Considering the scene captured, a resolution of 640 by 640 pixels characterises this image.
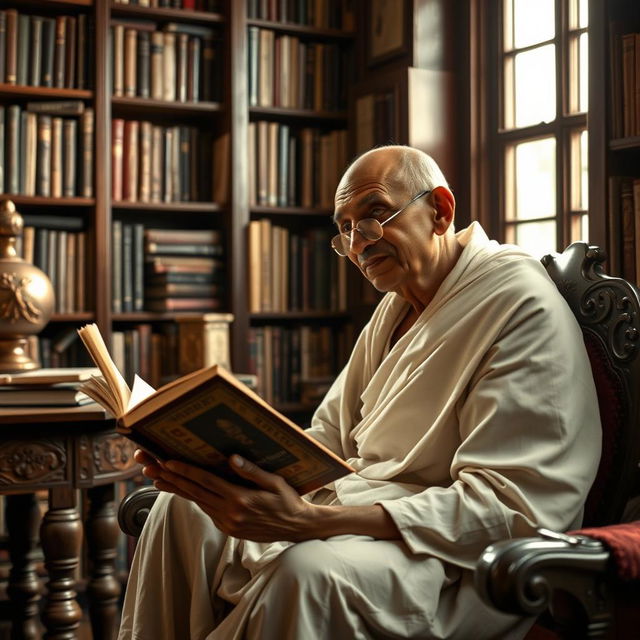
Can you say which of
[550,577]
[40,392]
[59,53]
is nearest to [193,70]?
[59,53]

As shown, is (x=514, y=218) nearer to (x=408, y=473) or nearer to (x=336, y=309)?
(x=336, y=309)

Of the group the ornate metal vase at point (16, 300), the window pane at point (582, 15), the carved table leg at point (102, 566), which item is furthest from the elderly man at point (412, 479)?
the window pane at point (582, 15)

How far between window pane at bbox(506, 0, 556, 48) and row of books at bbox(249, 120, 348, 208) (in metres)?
0.85

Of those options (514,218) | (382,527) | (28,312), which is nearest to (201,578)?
(382,527)

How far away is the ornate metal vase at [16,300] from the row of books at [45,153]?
959mm

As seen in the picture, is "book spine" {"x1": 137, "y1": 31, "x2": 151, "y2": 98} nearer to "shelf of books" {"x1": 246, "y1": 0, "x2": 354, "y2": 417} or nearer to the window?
"shelf of books" {"x1": 246, "y1": 0, "x2": 354, "y2": 417}

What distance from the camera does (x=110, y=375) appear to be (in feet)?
5.73

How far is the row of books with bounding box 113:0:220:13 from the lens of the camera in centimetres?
369

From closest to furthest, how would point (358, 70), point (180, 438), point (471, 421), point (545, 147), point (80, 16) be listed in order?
1. point (180, 438)
2. point (471, 421)
3. point (545, 147)
4. point (80, 16)
5. point (358, 70)

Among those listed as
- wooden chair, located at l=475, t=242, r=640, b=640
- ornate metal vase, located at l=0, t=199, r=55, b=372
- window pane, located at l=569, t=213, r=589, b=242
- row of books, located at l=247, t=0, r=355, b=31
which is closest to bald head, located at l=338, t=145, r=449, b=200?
wooden chair, located at l=475, t=242, r=640, b=640

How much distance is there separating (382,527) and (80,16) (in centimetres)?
268

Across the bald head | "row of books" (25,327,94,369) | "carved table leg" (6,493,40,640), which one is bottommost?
"carved table leg" (6,493,40,640)

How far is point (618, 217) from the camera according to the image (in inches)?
94.0

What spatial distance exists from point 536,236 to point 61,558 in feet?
6.32
